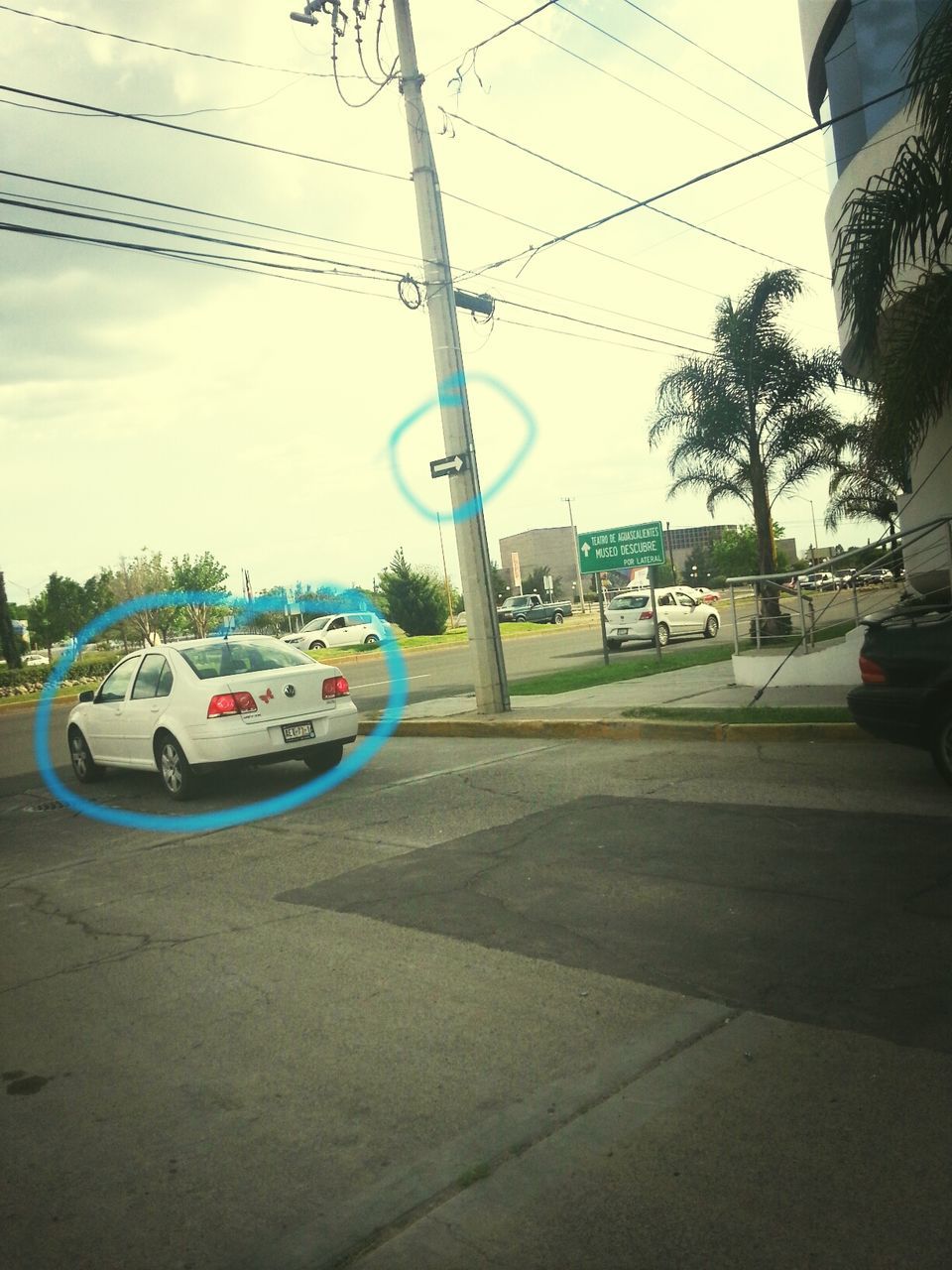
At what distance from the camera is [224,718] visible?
392 inches

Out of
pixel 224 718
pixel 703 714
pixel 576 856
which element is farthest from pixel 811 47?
pixel 576 856

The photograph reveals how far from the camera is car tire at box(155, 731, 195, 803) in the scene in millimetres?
10195

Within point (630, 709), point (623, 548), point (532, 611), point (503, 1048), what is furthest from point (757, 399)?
point (532, 611)

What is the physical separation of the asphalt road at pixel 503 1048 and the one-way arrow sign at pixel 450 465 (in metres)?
7.39

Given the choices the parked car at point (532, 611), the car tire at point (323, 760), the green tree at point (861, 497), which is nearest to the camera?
the car tire at point (323, 760)

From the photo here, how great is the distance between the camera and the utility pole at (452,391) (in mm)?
14156

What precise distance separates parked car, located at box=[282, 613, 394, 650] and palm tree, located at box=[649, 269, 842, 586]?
24.1 metres

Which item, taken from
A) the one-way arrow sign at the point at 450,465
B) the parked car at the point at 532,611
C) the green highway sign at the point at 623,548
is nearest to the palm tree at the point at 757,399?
the green highway sign at the point at 623,548

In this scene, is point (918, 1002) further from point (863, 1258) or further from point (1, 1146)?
point (1, 1146)

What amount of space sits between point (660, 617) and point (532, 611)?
1367 inches

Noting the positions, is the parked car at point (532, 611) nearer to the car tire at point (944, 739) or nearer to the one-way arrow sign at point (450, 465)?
the one-way arrow sign at point (450, 465)

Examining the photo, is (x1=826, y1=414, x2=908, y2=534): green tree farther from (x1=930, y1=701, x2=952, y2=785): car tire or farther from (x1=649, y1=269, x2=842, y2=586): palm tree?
(x1=930, y1=701, x2=952, y2=785): car tire

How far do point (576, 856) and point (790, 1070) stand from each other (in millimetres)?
3073

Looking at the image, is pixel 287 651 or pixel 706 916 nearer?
pixel 706 916
